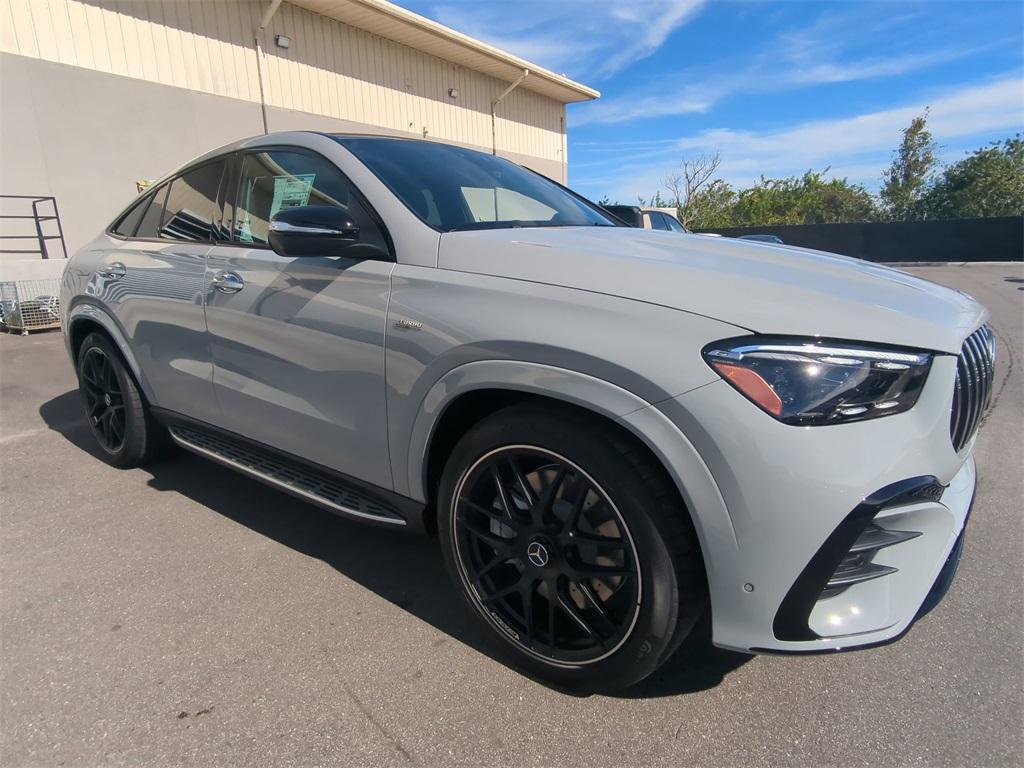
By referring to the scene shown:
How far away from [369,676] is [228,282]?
1.72 m

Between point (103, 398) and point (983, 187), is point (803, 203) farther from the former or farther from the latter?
point (103, 398)

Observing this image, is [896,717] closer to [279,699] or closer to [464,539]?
[464,539]

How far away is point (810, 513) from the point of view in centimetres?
140

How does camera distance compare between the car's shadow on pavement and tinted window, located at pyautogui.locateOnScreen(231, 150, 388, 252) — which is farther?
tinted window, located at pyautogui.locateOnScreen(231, 150, 388, 252)

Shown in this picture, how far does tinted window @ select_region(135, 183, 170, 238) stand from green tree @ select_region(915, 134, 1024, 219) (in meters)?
43.3

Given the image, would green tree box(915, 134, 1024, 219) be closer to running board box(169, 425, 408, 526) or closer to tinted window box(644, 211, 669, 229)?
tinted window box(644, 211, 669, 229)

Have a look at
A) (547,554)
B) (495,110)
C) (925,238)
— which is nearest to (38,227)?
(547,554)

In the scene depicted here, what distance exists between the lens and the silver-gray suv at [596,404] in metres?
1.44

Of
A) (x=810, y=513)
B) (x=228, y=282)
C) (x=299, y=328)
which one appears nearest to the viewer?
(x=810, y=513)

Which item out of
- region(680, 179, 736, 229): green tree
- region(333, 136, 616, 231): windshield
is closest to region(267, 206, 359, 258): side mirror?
region(333, 136, 616, 231): windshield

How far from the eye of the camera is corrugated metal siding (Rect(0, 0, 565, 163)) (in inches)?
374

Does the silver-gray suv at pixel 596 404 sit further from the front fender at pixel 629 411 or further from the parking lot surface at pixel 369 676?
the parking lot surface at pixel 369 676

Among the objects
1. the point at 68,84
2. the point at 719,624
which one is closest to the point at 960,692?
the point at 719,624

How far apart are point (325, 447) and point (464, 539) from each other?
2.36 feet
